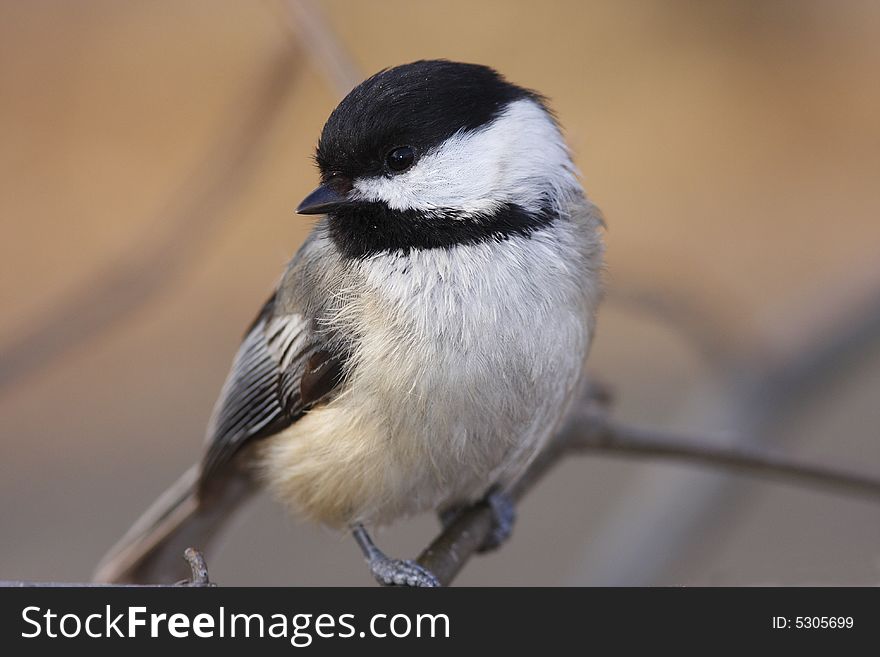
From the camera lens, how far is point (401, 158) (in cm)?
167

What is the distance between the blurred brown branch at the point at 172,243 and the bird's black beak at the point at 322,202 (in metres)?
0.55

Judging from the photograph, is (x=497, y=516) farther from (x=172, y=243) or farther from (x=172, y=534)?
(x=172, y=243)

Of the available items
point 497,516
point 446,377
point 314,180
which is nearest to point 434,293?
point 446,377

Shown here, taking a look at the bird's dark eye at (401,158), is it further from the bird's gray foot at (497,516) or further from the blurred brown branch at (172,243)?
the bird's gray foot at (497,516)

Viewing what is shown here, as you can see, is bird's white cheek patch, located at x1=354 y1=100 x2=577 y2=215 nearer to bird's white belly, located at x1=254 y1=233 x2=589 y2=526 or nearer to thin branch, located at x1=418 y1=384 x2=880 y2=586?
bird's white belly, located at x1=254 y1=233 x2=589 y2=526

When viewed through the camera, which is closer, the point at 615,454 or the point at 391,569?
the point at 391,569

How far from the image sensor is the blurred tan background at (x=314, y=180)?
12.7ft

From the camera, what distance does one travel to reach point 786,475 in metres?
2.01

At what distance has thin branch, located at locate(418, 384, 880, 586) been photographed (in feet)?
6.32

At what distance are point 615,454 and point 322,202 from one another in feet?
2.91

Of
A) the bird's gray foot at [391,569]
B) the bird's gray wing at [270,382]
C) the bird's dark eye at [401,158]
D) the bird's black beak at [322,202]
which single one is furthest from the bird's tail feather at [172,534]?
the bird's dark eye at [401,158]

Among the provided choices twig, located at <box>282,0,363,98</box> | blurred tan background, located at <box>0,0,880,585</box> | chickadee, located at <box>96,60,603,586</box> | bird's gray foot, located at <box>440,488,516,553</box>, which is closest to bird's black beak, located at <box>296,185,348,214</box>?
chickadee, located at <box>96,60,603,586</box>
